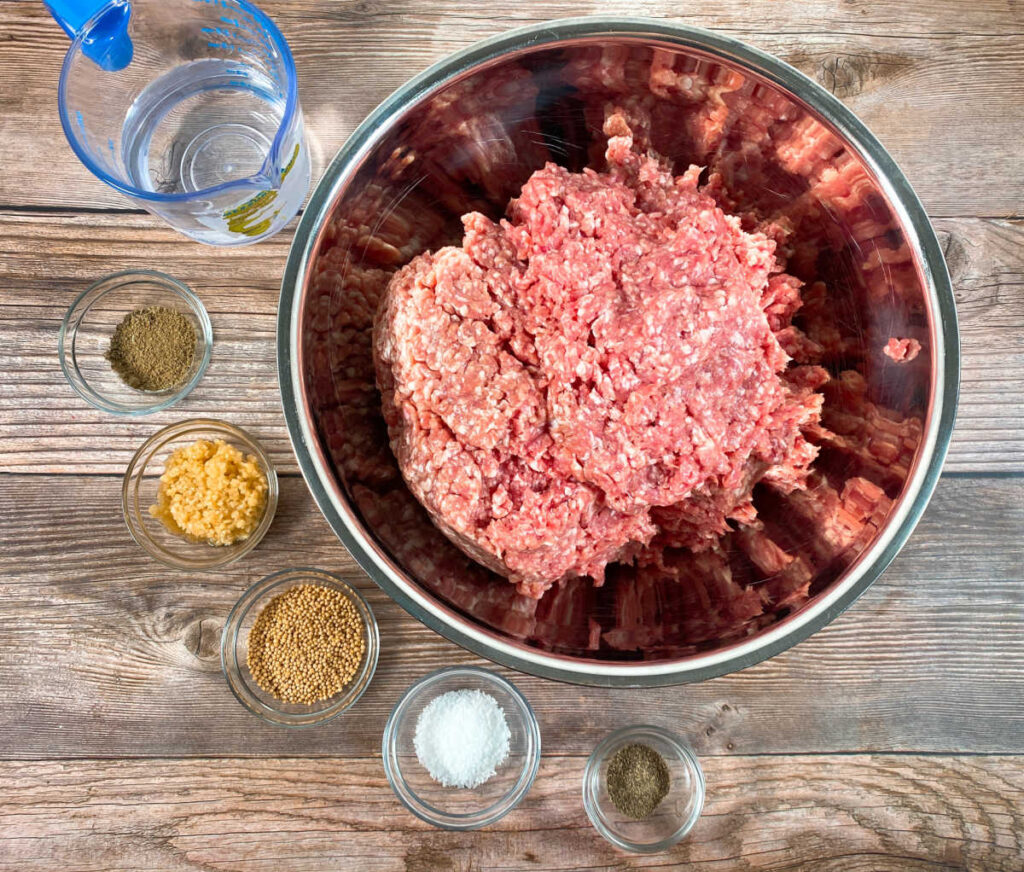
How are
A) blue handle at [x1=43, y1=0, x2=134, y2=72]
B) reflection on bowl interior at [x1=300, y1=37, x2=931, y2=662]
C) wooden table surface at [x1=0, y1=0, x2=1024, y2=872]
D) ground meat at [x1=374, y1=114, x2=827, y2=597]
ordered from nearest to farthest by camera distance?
ground meat at [x1=374, y1=114, x2=827, y2=597], reflection on bowl interior at [x1=300, y1=37, x2=931, y2=662], blue handle at [x1=43, y1=0, x2=134, y2=72], wooden table surface at [x1=0, y1=0, x2=1024, y2=872]

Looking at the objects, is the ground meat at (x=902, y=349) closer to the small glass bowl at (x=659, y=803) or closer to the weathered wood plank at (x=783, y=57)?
the weathered wood plank at (x=783, y=57)

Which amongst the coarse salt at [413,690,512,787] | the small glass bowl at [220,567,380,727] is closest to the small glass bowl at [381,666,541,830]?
the coarse salt at [413,690,512,787]

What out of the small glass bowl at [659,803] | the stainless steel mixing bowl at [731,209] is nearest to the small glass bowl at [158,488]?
the stainless steel mixing bowl at [731,209]

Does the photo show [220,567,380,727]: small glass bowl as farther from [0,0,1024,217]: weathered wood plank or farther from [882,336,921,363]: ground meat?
[882,336,921,363]: ground meat

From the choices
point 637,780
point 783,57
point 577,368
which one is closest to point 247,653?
point 637,780

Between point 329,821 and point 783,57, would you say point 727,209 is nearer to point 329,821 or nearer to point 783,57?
point 783,57
